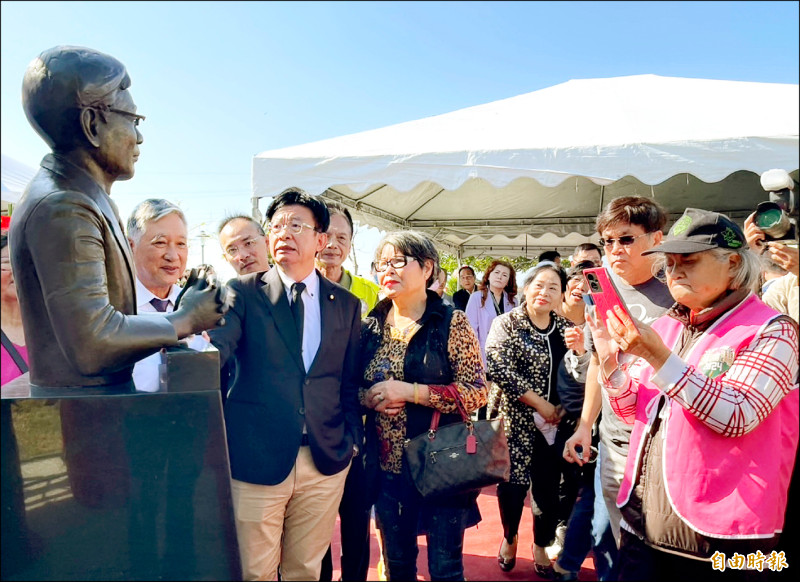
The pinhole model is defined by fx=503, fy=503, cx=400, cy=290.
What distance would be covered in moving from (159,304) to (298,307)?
71cm

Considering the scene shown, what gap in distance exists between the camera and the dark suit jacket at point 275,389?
1.90m

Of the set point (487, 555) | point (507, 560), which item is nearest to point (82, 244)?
point (507, 560)

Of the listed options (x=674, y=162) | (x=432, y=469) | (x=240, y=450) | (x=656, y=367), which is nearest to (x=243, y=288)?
(x=240, y=450)

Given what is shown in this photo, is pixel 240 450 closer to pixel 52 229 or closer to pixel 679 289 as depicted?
pixel 52 229

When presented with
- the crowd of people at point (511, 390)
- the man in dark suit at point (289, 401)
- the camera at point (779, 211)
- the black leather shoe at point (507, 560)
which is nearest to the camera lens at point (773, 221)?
the camera at point (779, 211)

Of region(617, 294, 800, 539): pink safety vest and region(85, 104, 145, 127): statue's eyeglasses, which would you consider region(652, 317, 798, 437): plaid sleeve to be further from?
region(85, 104, 145, 127): statue's eyeglasses

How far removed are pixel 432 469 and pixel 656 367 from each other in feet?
3.37

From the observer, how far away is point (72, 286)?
1.15 meters

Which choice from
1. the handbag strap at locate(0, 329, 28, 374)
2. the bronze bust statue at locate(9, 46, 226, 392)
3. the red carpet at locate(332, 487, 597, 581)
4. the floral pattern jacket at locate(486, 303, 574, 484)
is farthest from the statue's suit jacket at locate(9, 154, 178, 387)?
the red carpet at locate(332, 487, 597, 581)

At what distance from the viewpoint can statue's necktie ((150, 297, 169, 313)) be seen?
227 cm

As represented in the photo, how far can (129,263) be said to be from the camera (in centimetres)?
138

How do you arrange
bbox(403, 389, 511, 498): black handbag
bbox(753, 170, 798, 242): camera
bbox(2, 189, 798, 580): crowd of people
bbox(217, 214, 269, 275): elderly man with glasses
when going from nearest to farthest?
bbox(753, 170, 798, 242): camera, bbox(2, 189, 798, 580): crowd of people, bbox(403, 389, 511, 498): black handbag, bbox(217, 214, 269, 275): elderly man with glasses

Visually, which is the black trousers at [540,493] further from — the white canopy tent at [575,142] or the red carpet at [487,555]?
the white canopy tent at [575,142]

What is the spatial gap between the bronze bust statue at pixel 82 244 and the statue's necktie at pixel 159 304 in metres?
0.96
